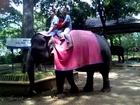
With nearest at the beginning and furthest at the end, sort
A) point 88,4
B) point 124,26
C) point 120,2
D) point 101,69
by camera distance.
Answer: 1. point 101,69
2. point 120,2
3. point 88,4
4. point 124,26

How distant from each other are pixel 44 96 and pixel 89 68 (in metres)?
1.40

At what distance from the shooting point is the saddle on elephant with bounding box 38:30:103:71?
232 inches

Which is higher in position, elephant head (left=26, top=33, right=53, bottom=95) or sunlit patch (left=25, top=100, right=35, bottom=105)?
elephant head (left=26, top=33, right=53, bottom=95)

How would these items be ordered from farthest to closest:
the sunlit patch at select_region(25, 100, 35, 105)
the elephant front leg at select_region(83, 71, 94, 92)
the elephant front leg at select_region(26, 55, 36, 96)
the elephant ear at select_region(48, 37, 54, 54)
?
the elephant front leg at select_region(83, 71, 94, 92)
the elephant ear at select_region(48, 37, 54, 54)
the elephant front leg at select_region(26, 55, 36, 96)
the sunlit patch at select_region(25, 100, 35, 105)

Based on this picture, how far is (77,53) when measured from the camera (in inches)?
235

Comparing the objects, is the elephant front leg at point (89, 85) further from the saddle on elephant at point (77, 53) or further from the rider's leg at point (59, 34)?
the rider's leg at point (59, 34)

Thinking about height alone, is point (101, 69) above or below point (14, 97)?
above

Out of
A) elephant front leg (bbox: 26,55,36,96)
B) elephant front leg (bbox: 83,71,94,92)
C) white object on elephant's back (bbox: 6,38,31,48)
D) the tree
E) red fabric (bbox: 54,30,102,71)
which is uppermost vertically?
the tree

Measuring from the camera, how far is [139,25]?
671 inches

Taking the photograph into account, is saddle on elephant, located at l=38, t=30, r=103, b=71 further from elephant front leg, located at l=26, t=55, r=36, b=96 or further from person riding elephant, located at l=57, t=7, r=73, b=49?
elephant front leg, located at l=26, t=55, r=36, b=96

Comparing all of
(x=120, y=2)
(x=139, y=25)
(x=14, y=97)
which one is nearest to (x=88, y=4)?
(x=120, y=2)

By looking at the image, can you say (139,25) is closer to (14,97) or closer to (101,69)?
(101,69)

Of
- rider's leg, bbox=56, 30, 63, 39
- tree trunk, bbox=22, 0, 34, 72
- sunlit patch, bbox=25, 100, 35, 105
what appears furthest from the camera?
tree trunk, bbox=22, 0, 34, 72

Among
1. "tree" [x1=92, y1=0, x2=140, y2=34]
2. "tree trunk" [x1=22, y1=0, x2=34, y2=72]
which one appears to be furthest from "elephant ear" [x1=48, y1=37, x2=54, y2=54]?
"tree" [x1=92, y1=0, x2=140, y2=34]
